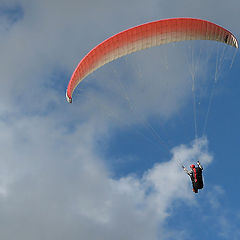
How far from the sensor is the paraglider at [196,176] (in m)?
35.5

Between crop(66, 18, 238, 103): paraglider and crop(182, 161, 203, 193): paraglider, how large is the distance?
31.4ft

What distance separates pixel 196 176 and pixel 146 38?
1087 cm

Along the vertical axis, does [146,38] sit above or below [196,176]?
above

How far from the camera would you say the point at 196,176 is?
35531 millimetres

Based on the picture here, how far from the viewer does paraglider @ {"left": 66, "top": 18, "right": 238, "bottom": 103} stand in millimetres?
34312

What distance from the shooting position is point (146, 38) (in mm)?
34656

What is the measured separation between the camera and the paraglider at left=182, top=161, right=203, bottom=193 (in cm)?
3553

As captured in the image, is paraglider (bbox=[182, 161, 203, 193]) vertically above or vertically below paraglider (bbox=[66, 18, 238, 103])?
below

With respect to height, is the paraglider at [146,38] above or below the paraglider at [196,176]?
above

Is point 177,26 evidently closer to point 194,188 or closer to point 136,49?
point 136,49

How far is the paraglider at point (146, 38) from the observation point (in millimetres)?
34312

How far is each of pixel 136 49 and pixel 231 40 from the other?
7378 mm

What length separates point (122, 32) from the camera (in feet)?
111

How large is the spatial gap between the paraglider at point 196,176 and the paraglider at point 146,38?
31.4ft
